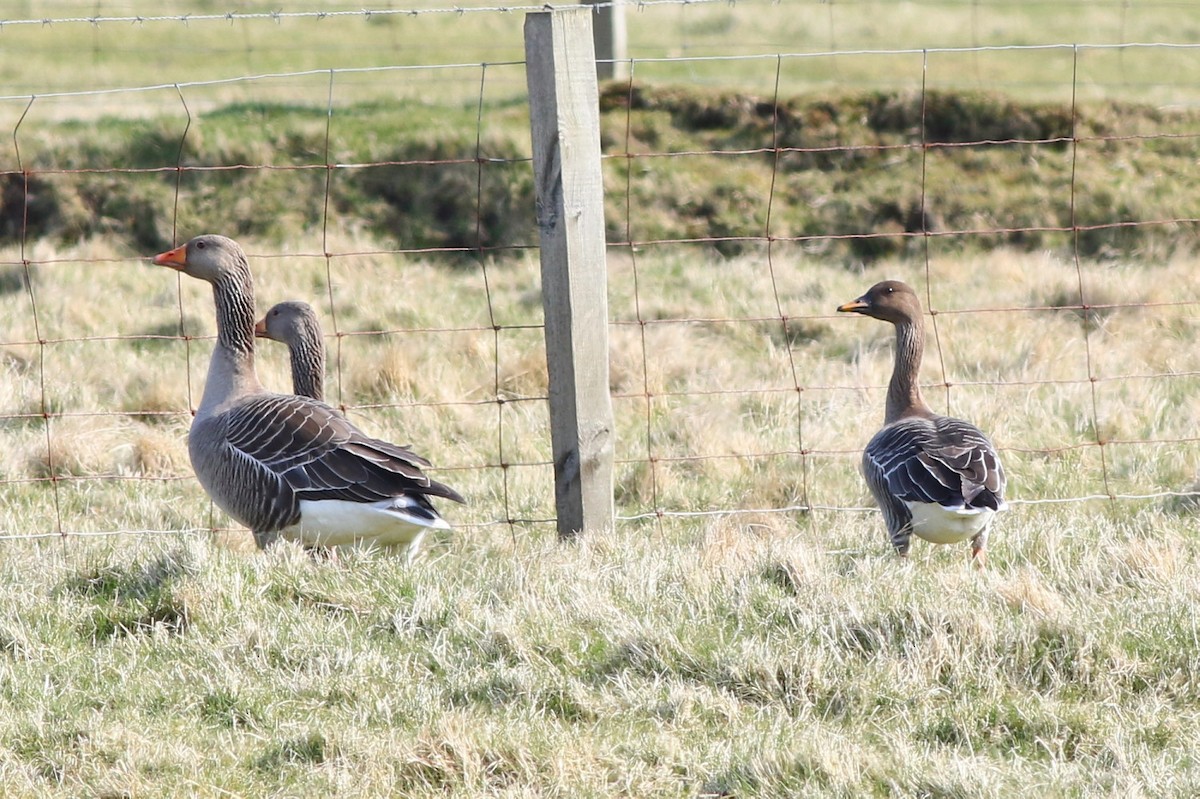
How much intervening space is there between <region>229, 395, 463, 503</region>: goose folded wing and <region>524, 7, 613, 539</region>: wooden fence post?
0.52m

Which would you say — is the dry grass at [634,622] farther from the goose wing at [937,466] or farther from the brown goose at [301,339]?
the brown goose at [301,339]

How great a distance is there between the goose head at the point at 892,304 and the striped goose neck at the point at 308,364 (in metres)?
2.33

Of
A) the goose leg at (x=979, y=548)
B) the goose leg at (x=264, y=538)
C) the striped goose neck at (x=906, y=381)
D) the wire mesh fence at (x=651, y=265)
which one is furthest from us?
the wire mesh fence at (x=651, y=265)

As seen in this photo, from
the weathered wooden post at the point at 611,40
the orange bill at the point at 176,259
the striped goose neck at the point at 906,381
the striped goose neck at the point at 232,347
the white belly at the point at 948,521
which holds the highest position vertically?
the weathered wooden post at the point at 611,40

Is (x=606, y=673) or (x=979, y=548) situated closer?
(x=606, y=673)

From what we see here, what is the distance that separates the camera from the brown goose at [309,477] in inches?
195

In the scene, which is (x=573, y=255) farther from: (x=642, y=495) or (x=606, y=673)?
(x=606, y=673)

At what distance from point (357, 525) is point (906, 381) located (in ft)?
7.95

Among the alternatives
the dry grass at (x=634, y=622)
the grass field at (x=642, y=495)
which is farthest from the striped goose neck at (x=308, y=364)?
the dry grass at (x=634, y=622)

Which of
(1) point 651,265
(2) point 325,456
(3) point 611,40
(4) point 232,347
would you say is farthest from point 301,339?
(3) point 611,40

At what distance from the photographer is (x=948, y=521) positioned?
4910mm

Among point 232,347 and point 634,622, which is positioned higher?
point 232,347

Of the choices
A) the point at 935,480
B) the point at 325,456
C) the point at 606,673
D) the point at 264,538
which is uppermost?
the point at 325,456

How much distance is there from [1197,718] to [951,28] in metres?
20.6
